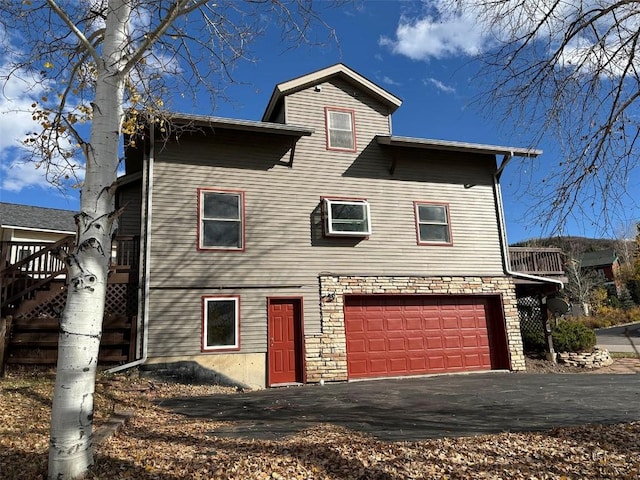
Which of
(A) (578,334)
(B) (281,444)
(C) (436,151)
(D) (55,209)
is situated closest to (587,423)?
(B) (281,444)

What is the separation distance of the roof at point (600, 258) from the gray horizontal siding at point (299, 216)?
42771 millimetres

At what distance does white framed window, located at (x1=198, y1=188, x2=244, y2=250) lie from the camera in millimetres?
10789

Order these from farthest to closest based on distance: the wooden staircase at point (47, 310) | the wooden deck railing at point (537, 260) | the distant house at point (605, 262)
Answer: the distant house at point (605, 262)
the wooden deck railing at point (537, 260)
the wooden staircase at point (47, 310)

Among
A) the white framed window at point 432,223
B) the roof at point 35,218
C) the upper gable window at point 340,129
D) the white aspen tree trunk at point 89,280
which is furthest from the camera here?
the roof at point 35,218

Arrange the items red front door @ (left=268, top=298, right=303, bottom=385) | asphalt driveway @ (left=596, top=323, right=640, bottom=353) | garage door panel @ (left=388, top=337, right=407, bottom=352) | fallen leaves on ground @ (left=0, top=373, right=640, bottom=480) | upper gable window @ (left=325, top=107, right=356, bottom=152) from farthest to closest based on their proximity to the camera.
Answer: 1. asphalt driveway @ (left=596, top=323, right=640, bottom=353)
2. upper gable window @ (left=325, top=107, right=356, bottom=152)
3. garage door panel @ (left=388, top=337, right=407, bottom=352)
4. red front door @ (left=268, top=298, right=303, bottom=385)
5. fallen leaves on ground @ (left=0, top=373, right=640, bottom=480)

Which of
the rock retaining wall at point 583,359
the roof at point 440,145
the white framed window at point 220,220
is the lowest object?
the rock retaining wall at point 583,359

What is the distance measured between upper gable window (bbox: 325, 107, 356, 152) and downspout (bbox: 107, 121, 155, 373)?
4.79 m

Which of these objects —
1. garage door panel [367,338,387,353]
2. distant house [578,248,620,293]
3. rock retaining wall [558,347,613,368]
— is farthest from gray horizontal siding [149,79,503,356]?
distant house [578,248,620,293]

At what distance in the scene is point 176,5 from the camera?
4.22 m

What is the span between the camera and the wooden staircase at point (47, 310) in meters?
9.16

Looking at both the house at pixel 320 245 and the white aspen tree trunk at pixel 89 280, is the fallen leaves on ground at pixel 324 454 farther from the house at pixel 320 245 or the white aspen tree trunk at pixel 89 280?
the house at pixel 320 245

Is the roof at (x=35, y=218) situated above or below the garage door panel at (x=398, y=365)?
above

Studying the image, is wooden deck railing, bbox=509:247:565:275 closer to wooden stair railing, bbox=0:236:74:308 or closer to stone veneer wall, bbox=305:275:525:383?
stone veneer wall, bbox=305:275:525:383

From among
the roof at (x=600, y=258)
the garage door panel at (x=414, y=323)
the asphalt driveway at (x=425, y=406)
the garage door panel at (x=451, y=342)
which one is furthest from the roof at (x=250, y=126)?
the roof at (x=600, y=258)
